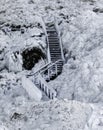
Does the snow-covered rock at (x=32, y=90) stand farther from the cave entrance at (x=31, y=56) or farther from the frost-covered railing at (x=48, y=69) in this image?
the cave entrance at (x=31, y=56)

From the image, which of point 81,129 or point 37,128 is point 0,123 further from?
point 81,129

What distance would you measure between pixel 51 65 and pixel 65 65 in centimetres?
78

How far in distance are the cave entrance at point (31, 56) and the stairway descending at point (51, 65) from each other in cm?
54

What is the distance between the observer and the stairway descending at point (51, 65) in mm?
17688

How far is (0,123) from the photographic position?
1373 centimetres

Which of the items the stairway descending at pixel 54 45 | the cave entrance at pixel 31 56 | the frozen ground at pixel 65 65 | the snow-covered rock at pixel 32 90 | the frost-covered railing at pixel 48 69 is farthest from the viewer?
the stairway descending at pixel 54 45

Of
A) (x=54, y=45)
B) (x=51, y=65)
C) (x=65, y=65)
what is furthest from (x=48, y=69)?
(x=54, y=45)

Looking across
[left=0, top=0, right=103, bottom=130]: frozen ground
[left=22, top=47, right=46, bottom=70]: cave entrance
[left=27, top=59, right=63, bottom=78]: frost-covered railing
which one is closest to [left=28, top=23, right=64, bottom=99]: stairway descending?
[left=27, top=59, right=63, bottom=78]: frost-covered railing

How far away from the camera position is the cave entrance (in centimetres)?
2081

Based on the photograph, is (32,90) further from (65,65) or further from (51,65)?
(65,65)

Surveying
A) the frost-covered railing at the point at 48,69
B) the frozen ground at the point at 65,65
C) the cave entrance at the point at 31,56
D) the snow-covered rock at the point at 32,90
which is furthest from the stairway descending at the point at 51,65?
the snow-covered rock at the point at 32,90

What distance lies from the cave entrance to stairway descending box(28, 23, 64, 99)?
54cm

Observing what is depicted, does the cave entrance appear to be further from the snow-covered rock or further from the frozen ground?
the snow-covered rock

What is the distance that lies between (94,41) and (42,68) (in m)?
3.47
